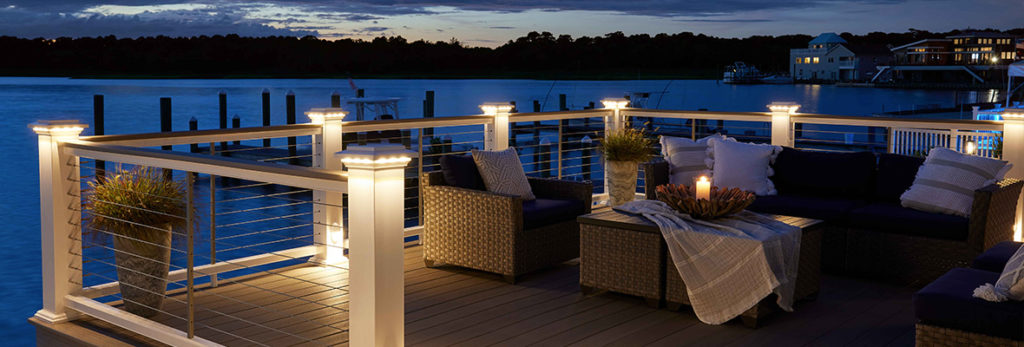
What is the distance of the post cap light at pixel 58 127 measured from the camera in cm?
369

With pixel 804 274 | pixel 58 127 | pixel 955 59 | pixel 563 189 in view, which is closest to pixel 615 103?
pixel 563 189

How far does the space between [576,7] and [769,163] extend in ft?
73.4

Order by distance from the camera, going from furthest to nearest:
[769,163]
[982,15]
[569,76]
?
[982,15], [569,76], [769,163]

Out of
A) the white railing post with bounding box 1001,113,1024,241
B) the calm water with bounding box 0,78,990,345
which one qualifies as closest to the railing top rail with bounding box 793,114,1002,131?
the white railing post with bounding box 1001,113,1024,241

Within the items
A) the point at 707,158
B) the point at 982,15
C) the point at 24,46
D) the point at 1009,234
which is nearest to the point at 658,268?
the point at 707,158

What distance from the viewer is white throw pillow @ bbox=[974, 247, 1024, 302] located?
9.46ft

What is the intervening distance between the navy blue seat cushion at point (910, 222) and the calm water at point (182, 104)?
1102cm

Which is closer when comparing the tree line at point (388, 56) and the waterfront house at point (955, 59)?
the tree line at point (388, 56)

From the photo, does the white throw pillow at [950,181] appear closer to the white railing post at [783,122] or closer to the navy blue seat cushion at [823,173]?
the navy blue seat cushion at [823,173]

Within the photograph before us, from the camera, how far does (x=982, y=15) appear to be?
26.3 meters

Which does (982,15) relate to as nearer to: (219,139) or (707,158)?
(707,158)

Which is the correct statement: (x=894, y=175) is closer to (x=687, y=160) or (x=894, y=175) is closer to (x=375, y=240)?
(x=687, y=160)

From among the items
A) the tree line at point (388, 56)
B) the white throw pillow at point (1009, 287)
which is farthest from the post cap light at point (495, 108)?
the tree line at point (388, 56)

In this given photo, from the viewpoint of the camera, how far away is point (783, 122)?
606 cm
